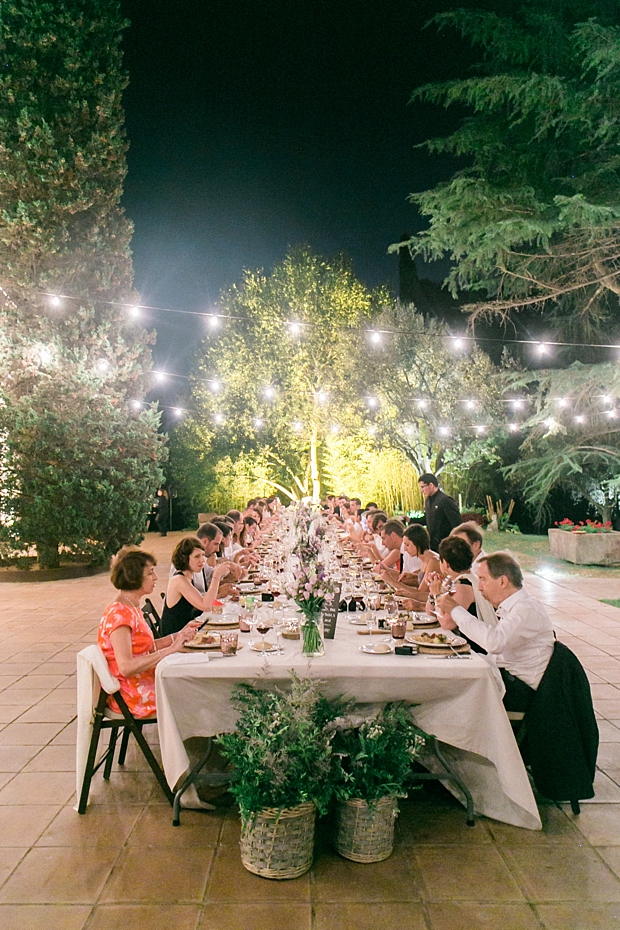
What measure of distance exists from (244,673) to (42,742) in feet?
5.90

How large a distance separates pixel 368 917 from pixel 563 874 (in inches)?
31.3

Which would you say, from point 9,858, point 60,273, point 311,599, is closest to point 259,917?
point 9,858

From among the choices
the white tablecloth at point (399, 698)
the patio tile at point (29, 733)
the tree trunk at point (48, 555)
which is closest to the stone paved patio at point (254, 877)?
the patio tile at point (29, 733)

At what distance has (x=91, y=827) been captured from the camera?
9.73 feet

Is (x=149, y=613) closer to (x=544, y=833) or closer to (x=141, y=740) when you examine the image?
(x=141, y=740)

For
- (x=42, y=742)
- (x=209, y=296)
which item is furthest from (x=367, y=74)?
(x=42, y=742)

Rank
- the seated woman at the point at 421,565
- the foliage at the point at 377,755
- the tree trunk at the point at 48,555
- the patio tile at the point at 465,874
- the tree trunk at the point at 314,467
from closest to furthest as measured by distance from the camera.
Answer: the patio tile at the point at 465,874
the foliage at the point at 377,755
the seated woman at the point at 421,565
the tree trunk at the point at 48,555
the tree trunk at the point at 314,467

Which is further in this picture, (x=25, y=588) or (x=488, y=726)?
(x=25, y=588)

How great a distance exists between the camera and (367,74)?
14.4 metres

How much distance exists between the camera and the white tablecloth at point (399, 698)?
2895 mm

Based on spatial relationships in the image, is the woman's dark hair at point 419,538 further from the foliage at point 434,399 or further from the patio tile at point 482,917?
the foliage at point 434,399

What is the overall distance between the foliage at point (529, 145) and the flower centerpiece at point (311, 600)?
647cm

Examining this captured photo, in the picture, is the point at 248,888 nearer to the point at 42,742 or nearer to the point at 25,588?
the point at 42,742

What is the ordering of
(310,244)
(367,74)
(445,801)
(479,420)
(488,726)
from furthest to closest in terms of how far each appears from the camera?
1. (310,244)
2. (479,420)
3. (367,74)
4. (445,801)
5. (488,726)
